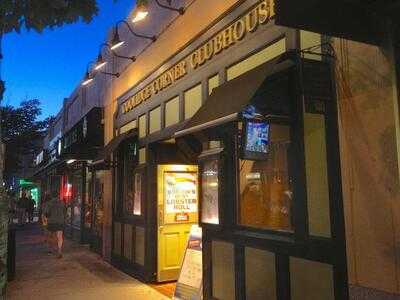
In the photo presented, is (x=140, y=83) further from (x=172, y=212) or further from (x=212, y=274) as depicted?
(x=212, y=274)

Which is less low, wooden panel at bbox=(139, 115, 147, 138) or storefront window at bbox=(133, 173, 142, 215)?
wooden panel at bbox=(139, 115, 147, 138)

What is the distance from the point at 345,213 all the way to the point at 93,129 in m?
10.9

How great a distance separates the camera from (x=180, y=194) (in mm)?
10055

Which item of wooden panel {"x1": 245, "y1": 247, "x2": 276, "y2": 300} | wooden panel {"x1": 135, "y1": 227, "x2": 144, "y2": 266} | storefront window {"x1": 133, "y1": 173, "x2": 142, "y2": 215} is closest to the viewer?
wooden panel {"x1": 245, "y1": 247, "x2": 276, "y2": 300}

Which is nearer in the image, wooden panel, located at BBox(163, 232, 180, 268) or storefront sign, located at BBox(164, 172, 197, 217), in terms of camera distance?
wooden panel, located at BBox(163, 232, 180, 268)

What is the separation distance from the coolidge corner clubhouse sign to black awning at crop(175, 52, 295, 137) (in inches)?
35.8

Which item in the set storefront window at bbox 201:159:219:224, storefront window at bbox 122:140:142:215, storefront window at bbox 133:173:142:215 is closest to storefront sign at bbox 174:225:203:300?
storefront window at bbox 201:159:219:224

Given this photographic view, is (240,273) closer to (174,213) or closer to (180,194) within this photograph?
(174,213)

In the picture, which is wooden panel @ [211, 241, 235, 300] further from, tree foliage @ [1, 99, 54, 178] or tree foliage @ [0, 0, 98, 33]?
tree foliage @ [1, 99, 54, 178]

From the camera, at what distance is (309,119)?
18.1 ft

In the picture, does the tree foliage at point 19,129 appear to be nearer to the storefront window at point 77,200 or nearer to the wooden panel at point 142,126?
the storefront window at point 77,200

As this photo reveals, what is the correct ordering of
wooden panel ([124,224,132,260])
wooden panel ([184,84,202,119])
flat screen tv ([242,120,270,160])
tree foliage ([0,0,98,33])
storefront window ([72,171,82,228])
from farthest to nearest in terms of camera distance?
1. storefront window ([72,171,82,228])
2. wooden panel ([124,224,132,260])
3. wooden panel ([184,84,202,119])
4. flat screen tv ([242,120,270,160])
5. tree foliage ([0,0,98,33])

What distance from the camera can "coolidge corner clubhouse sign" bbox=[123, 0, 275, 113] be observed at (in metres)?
6.38

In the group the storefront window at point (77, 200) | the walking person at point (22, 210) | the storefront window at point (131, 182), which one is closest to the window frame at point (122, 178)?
the storefront window at point (131, 182)
